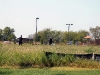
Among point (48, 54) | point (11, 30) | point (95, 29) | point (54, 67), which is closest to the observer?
point (54, 67)

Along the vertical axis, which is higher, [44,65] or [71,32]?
[71,32]

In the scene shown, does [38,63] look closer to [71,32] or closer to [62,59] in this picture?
[62,59]

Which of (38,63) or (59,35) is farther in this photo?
(59,35)

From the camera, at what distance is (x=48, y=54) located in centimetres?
1477

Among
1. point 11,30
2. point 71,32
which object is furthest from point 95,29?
point 11,30

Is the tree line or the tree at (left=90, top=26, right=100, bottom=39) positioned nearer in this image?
the tree at (left=90, top=26, right=100, bottom=39)

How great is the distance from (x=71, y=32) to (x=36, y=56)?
281ft

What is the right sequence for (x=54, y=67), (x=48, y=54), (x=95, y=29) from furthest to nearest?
(x=95, y=29), (x=48, y=54), (x=54, y=67)

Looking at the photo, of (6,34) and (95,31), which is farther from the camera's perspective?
(6,34)

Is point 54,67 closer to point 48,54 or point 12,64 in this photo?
point 48,54

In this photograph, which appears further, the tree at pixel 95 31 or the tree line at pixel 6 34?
the tree line at pixel 6 34

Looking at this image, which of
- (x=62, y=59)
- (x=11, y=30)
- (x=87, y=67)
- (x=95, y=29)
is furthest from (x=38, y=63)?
(x=11, y=30)

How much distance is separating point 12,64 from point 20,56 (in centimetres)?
74

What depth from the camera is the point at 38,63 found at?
14.3 meters
